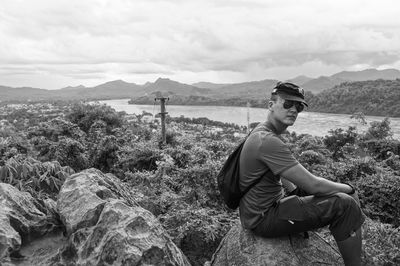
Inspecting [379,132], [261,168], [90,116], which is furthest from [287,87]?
[379,132]

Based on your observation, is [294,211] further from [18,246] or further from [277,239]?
[18,246]

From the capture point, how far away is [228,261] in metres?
4.42

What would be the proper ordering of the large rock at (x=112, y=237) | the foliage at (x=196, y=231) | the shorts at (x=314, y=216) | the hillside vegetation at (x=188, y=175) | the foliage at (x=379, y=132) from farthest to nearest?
the foliage at (x=379, y=132)
the hillside vegetation at (x=188, y=175)
the foliage at (x=196, y=231)
the shorts at (x=314, y=216)
the large rock at (x=112, y=237)

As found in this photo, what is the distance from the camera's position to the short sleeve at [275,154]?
3852 mm

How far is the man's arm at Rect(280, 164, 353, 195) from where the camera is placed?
3854 millimetres

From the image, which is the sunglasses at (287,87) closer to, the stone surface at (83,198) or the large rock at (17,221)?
the stone surface at (83,198)

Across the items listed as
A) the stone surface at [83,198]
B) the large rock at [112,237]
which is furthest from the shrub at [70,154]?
the large rock at [112,237]

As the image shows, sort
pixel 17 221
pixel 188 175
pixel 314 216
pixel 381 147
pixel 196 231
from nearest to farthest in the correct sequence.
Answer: pixel 314 216, pixel 17 221, pixel 196 231, pixel 188 175, pixel 381 147

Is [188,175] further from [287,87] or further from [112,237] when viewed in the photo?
[112,237]

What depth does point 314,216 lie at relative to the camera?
4004mm

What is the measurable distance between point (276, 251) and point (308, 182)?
0.86m

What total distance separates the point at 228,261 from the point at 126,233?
131 cm

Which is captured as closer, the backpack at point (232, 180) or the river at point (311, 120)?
the backpack at point (232, 180)

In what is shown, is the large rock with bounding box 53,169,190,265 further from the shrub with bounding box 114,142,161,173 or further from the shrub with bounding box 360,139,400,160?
the shrub with bounding box 360,139,400,160
